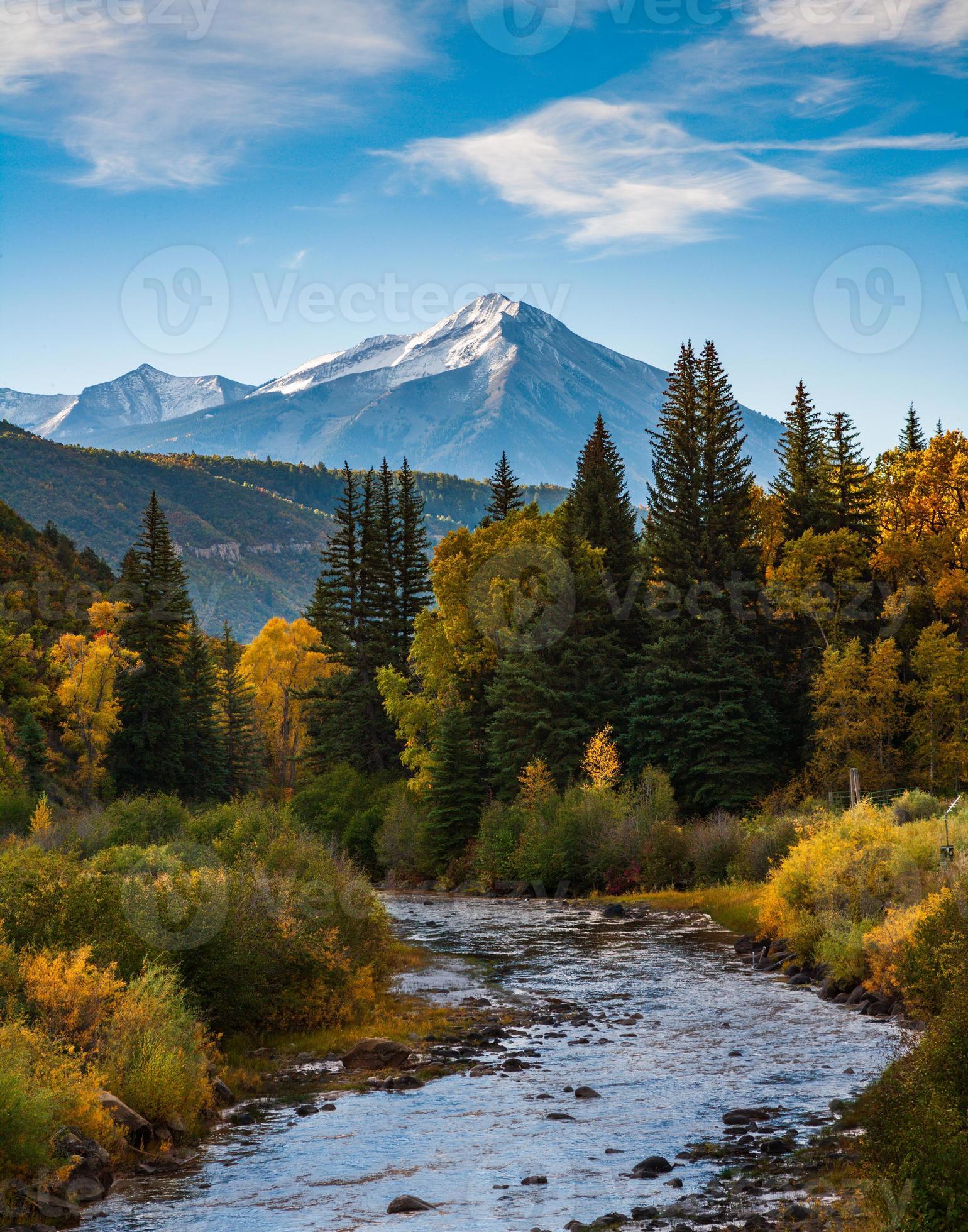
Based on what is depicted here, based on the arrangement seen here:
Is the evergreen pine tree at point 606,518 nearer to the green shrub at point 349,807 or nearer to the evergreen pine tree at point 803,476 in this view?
the evergreen pine tree at point 803,476

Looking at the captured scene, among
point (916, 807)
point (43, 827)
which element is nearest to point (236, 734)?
point (43, 827)

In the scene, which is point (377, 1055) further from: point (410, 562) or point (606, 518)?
point (410, 562)

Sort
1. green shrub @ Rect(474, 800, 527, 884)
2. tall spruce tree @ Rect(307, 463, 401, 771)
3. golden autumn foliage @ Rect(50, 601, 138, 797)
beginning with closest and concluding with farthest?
green shrub @ Rect(474, 800, 527, 884) → golden autumn foliage @ Rect(50, 601, 138, 797) → tall spruce tree @ Rect(307, 463, 401, 771)

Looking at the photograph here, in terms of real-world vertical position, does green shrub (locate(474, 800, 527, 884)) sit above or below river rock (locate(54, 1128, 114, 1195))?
below

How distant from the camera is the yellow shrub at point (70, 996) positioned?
15594 millimetres

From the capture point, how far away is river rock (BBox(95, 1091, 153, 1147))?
14.3m

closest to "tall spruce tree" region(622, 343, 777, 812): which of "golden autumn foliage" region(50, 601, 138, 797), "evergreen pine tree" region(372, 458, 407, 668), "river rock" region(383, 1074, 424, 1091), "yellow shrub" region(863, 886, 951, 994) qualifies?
"evergreen pine tree" region(372, 458, 407, 668)

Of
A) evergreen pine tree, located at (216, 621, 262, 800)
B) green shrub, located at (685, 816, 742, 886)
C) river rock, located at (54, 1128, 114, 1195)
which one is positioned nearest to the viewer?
river rock, located at (54, 1128, 114, 1195)

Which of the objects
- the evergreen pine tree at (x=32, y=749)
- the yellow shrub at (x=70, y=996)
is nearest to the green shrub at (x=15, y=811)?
the evergreen pine tree at (x=32, y=749)

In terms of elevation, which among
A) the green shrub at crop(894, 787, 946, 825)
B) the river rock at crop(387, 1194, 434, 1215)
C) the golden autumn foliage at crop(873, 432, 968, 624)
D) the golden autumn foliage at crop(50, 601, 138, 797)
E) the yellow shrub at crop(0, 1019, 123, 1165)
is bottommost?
the river rock at crop(387, 1194, 434, 1215)

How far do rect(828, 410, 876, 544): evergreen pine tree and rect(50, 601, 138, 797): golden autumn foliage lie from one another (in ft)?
143

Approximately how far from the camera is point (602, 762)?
51875mm

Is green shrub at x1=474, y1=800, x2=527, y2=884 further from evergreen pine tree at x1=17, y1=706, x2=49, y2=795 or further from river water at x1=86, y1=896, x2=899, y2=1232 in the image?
evergreen pine tree at x1=17, y1=706, x2=49, y2=795

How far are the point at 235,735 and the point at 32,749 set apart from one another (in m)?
20.5
